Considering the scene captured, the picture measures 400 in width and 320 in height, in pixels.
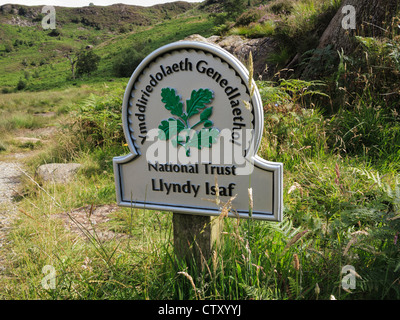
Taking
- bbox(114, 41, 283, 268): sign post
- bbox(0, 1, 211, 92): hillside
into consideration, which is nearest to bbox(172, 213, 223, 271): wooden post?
bbox(114, 41, 283, 268): sign post

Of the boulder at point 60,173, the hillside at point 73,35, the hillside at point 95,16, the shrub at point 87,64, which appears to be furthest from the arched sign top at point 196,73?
the hillside at point 95,16

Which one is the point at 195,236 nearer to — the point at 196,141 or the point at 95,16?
the point at 196,141

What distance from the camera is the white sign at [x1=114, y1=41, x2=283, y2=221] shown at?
1.45 meters

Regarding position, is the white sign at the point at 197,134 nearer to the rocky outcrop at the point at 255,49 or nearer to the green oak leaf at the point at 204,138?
the green oak leaf at the point at 204,138

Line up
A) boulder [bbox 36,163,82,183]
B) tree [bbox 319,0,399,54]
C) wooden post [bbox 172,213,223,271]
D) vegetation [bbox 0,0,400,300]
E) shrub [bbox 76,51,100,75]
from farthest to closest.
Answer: shrub [bbox 76,51,100,75] < tree [bbox 319,0,399,54] < boulder [bbox 36,163,82,183] < wooden post [bbox 172,213,223,271] < vegetation [bbox 0,0,400,300]

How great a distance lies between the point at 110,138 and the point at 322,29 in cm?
418

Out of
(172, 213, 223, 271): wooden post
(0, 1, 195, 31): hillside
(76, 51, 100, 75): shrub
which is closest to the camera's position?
(172, 213, 223, 271): wooden post

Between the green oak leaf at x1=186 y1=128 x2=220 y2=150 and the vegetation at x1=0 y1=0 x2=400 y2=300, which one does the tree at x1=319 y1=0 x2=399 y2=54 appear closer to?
the vegetation at x1=0 y1=0 x2=400 y2=300

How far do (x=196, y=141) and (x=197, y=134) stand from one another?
Answer: 0.11ft

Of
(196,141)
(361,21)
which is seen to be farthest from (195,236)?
(361,21)

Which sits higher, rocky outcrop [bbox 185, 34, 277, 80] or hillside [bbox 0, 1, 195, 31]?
hillside [bbox 0, 1, 195, 31]

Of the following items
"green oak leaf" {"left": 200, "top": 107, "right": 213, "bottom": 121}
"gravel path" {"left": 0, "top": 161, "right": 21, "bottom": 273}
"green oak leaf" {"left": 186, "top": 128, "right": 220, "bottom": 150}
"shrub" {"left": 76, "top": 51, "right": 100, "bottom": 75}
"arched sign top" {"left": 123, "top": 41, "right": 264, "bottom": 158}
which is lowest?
"gravel path" {"left": 0, "top": 161, "right": 21, "bottom": 273}
